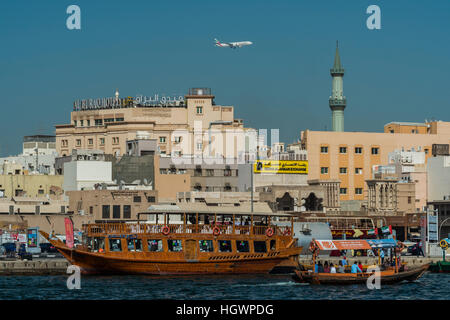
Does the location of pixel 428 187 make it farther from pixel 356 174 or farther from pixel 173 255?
pixel 173 255

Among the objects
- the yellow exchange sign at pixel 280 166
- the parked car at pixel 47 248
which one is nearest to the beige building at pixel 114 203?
the parked car at pixel 47 248

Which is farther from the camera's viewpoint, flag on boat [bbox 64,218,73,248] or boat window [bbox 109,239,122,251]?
flag on boat [bbox 64,218,73,248]

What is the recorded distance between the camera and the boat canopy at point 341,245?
217ft

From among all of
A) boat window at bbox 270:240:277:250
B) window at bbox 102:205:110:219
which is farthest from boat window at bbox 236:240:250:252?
window at bbox 102:205:110:219

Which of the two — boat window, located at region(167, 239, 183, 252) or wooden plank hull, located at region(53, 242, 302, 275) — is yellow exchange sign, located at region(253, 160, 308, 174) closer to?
boat window, located at region(167, 239, 183, 252)

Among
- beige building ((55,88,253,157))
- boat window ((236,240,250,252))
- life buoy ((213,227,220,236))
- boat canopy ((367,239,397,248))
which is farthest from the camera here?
beige building ((55,88,253,157))

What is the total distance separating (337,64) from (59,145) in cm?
5377

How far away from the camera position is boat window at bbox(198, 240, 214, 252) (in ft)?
233

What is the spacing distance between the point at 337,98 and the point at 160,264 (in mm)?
105762

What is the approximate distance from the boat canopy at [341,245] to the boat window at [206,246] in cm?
914

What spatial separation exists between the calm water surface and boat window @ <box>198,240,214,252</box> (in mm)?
2657

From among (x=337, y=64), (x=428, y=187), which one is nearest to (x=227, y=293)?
(x=428, y=187)

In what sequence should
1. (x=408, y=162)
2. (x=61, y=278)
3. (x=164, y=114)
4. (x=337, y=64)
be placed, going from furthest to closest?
(x=337, y=64) → (x=164, y=114) → (x=408, y=162) → (x=61, y=278)

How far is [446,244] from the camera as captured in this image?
80188 mm
